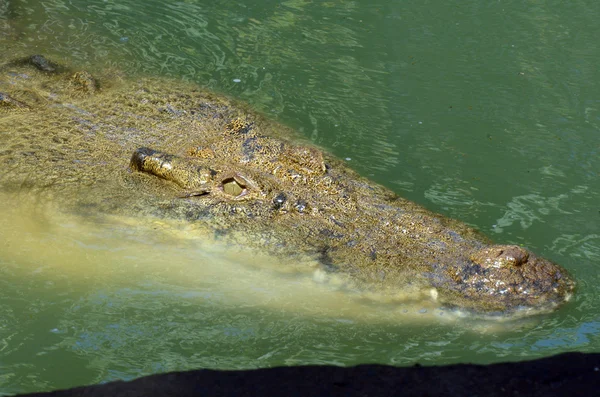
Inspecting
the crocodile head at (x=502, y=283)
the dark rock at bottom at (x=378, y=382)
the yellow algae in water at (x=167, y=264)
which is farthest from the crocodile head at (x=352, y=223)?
the dark rock at bottom at (x=378, y=382)

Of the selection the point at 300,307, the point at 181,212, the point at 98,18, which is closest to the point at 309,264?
the point at 300,307

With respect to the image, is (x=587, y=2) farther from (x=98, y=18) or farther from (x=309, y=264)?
(x=309, y=264)

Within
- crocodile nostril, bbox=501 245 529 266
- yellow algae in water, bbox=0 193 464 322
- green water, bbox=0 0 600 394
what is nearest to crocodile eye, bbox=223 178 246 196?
yellow algae in water, bbox=0 193 464 322

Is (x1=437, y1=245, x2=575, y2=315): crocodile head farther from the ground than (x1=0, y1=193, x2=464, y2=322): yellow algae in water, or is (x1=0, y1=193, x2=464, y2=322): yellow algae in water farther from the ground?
(x1=437, y1=245, x2=575, y2=315): crocodile head

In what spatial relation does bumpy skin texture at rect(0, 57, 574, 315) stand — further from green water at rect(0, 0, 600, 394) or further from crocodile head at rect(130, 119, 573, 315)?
green water at rect(0, 0, 600, 394)

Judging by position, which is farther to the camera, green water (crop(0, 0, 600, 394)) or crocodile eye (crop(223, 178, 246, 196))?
crocodile eye (crop(223, 178, 246, 196))

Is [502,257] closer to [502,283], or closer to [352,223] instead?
[502,283]

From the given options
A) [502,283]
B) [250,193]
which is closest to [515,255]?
[502,283]

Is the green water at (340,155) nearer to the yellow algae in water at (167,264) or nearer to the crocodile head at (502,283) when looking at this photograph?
the yellow algae in water at (167,264)
